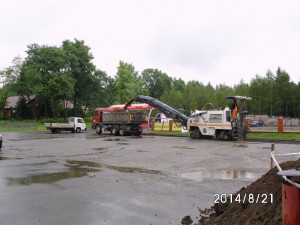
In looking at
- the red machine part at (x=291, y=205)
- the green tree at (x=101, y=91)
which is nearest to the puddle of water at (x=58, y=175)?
the red machine part at (x=291, y=205)

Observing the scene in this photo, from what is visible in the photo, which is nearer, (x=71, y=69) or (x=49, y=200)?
(x=49, y=200)

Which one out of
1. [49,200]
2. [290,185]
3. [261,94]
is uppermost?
[261,94]

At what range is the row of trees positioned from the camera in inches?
2539

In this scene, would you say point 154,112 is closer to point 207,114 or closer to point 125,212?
point 207,114

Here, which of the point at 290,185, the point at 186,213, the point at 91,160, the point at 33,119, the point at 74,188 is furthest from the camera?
the point at 33,119

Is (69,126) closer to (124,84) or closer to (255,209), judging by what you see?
(124,84)

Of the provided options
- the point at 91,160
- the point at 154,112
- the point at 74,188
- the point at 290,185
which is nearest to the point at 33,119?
the point at 154,112

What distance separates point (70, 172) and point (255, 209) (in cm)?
799

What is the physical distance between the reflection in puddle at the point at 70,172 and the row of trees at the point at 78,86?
50478 millimetres

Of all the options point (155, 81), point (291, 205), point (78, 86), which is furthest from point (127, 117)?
point (155, 81)

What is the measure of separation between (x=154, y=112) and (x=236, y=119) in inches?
1181

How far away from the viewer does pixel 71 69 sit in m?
69.9

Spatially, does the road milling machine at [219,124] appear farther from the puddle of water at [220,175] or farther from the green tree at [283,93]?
the green tree at [283,93]

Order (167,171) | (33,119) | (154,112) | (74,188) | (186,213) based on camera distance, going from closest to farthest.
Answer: (186,213), (74,188), (167,171), (154,112), (33,119)
